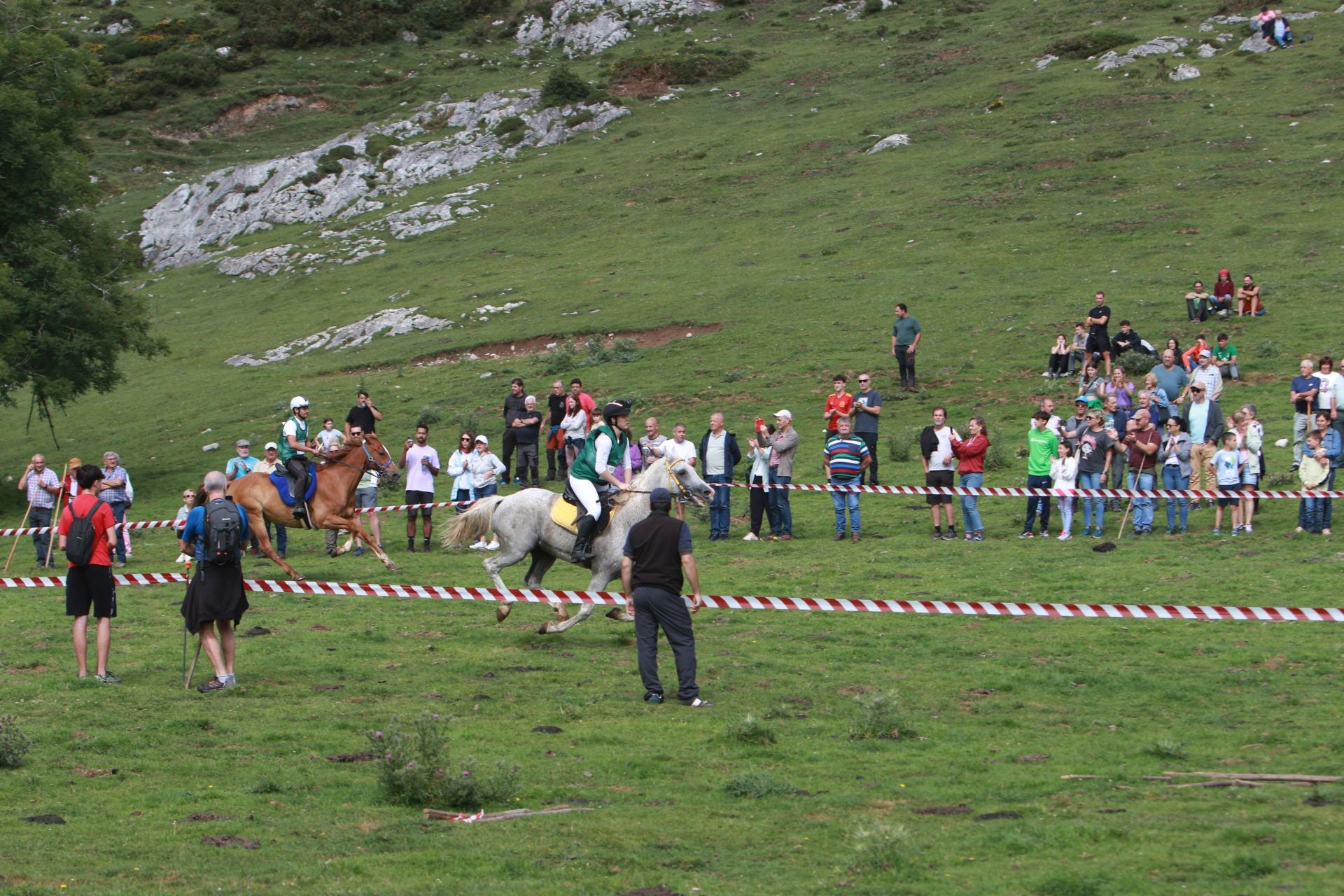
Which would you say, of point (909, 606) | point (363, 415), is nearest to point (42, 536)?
point (363, 415)

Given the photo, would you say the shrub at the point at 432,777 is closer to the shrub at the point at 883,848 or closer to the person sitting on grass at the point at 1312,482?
the shrub at the point at 883,848

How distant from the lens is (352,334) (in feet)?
157

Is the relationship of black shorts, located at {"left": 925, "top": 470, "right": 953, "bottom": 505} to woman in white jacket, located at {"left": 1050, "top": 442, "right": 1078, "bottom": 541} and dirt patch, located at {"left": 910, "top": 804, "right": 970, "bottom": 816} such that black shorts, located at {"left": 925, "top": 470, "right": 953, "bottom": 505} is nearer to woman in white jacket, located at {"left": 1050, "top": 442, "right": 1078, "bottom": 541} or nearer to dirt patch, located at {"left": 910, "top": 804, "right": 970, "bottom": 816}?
woman in white jacket, located at {"left": 1050, "top": 442, "right": 1078, "bottom": 541}

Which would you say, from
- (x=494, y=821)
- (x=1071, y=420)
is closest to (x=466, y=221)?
(x=1071, y=420)

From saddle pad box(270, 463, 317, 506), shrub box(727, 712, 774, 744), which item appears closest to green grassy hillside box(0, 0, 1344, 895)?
shrub box(727, 712, 774, 744)

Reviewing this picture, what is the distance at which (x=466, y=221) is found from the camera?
200 feet

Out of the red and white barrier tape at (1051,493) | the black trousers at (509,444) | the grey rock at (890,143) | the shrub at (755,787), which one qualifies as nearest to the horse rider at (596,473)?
the red and white barrier tape at (1051,493)

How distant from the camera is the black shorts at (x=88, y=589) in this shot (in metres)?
14.0

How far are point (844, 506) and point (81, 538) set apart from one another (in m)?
13.4

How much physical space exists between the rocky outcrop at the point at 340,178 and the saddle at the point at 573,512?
49188 mm

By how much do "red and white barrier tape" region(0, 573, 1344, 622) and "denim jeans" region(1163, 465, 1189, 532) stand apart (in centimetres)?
600

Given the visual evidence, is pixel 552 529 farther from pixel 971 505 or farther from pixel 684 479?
pixel 971 505

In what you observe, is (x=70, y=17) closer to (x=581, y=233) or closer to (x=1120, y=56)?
(x=581, y=233)

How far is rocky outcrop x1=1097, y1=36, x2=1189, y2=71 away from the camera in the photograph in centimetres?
6056
